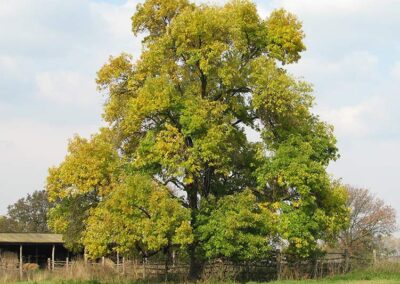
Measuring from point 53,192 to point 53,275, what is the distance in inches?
177

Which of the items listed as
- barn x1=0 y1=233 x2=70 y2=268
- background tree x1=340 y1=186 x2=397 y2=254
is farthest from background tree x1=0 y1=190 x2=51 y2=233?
background tree x1=340 y1=186 x2=397 y2=254

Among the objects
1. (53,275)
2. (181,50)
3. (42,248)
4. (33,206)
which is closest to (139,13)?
(181,50)

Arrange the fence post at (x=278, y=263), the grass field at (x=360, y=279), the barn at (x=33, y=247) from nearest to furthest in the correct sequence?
the grass field at (x=360, y=279)
the fence post at (x=278, y=263)
the barn at (x=33, y=247)

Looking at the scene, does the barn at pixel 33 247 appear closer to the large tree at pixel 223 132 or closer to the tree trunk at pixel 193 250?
the large tree at pixel 223 132

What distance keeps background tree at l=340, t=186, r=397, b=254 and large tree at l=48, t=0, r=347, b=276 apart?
21132 mm

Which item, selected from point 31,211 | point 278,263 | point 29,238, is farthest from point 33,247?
point 278,263

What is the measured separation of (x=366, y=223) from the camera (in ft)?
184

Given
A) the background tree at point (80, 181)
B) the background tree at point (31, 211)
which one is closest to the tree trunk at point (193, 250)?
the background tree at point (80, 181)

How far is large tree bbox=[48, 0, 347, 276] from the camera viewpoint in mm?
30812

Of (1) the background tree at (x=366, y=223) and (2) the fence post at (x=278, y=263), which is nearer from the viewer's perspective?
(2) the fence post at (x=278, y=263)

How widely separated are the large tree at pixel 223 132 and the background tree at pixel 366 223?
21132mm

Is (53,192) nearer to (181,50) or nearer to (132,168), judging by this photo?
(132,168)

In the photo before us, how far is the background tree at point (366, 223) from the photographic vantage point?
54000 millimetres

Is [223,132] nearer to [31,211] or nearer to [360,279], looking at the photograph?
[360,279]
